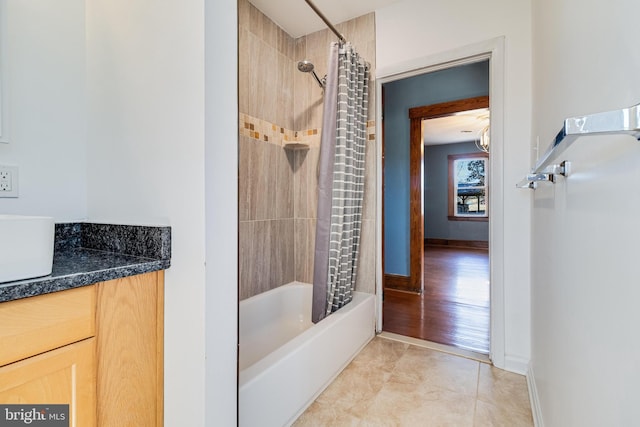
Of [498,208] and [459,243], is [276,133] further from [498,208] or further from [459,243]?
[459,243]

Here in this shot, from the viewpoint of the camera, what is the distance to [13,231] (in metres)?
0.68

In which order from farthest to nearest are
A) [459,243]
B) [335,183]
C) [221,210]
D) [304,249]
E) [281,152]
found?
[459,243] → [304,249] → [281,152] → [335,183] → [221,210]

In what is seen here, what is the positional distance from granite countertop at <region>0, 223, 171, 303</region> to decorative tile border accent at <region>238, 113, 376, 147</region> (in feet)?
3.82

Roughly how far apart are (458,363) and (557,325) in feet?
3.47

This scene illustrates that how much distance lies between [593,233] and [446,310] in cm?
239

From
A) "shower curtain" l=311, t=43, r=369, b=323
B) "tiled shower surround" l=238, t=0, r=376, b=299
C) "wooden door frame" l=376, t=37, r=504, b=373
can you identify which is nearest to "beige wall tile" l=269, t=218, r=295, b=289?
"tiled shower surround" l=238, t=0, r=376, b=299

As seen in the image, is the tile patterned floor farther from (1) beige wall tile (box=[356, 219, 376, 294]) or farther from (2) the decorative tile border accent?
(2) the decorative tile border accent

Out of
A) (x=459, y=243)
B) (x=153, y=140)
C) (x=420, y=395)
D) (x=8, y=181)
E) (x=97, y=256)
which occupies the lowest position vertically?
(x=420, y=395)

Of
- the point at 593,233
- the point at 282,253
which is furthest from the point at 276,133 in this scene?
the point at 593,233

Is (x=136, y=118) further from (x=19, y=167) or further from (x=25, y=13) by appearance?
(x=25, y=13)

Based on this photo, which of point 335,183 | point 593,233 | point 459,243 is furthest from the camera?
point 459,243

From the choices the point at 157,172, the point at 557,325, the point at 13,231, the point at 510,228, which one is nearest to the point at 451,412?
the point at 557,325

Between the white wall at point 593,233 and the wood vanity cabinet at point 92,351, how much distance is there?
44.2 inches

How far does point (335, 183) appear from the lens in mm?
1967
